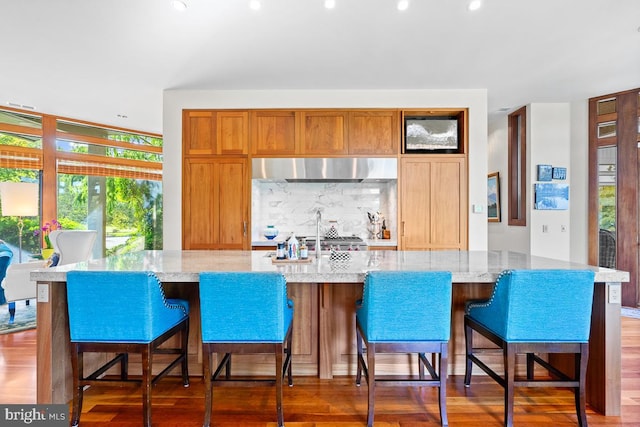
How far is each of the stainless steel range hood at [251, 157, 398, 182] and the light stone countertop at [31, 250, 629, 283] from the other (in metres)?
1.67

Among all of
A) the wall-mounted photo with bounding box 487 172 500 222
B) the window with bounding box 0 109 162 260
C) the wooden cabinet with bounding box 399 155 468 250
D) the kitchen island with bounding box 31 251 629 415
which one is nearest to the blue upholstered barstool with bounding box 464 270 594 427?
the kitchen island with bounding box 31 251 629 415

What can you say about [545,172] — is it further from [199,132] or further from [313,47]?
[199,132]

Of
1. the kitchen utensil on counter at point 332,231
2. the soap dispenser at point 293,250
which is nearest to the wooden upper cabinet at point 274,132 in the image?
the kitchen utensil on counter at point 332,231

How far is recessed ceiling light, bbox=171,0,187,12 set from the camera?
2.45m

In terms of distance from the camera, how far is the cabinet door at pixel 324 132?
394 centimetres

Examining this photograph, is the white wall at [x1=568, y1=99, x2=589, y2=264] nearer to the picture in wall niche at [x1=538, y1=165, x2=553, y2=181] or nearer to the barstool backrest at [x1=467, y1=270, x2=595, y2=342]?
the picture in wall niche at [x1=538, y1=165, x2=553, y2=181]

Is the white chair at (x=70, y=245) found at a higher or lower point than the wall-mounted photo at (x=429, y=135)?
lower

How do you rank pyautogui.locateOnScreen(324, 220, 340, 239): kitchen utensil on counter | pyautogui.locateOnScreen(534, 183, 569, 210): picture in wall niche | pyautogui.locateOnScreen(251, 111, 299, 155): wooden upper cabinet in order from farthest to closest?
pyautogui.locateOnScreen(534, 183, 569, 210): picture in wall niche → pyautogui.locateOnScreen(324, 220, 340, 239): kitchen utensil on counter → pyautogui.locateOnScreen(251, 111, 299, 155): wooden upper cabinet

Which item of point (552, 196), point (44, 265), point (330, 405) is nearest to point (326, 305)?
point (330, 405)

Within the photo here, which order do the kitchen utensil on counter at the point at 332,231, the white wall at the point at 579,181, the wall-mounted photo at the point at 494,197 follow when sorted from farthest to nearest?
the wall-mounted photo at the point at 494,197 → the white wall at the point at 579,181 → the kitchen utensil on counter at the point at 332,231

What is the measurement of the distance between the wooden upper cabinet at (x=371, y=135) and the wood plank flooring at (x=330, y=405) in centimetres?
255

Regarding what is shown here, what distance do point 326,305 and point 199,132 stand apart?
111 inches

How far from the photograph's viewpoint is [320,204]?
4.42m

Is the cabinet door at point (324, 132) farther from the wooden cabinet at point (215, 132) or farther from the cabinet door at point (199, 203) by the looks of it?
the cabinet door at point (199, 203)
